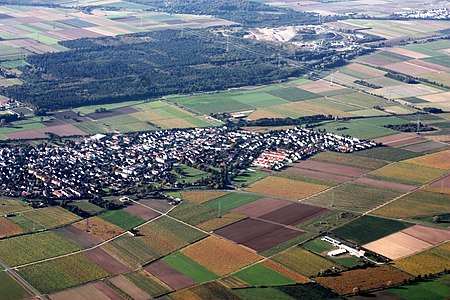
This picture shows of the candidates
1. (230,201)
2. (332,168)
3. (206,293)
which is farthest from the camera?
(332,168)

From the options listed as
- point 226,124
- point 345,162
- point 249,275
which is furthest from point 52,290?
point 226,124

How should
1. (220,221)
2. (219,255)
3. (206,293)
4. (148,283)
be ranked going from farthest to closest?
1. (220,221)
2. (219,255)
3. (148,283)
4. (206,293)

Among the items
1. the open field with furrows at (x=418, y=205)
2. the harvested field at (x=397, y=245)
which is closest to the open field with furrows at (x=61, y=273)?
the harvested field at (x=397, y=245)

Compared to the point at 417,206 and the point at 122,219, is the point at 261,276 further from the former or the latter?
the point at 417,206

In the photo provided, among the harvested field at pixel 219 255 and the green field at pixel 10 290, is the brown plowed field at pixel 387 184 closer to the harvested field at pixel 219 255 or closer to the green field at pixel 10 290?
the harvested field at pixel 219 255

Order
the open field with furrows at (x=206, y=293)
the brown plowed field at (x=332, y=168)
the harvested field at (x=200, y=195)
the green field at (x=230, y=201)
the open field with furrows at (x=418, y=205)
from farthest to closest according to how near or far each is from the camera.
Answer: the brown plowed field at (x=332, y=168)
the harvested field at (x=200, y=195)
the green field at (x=230, y=201)
the open field with furrows at (x=418, y=205)
the open field with furrows at (x=206, y=293)

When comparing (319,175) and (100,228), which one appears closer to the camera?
(100,228)

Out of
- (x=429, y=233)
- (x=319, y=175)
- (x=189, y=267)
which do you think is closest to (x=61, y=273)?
(x=189, y=267)
